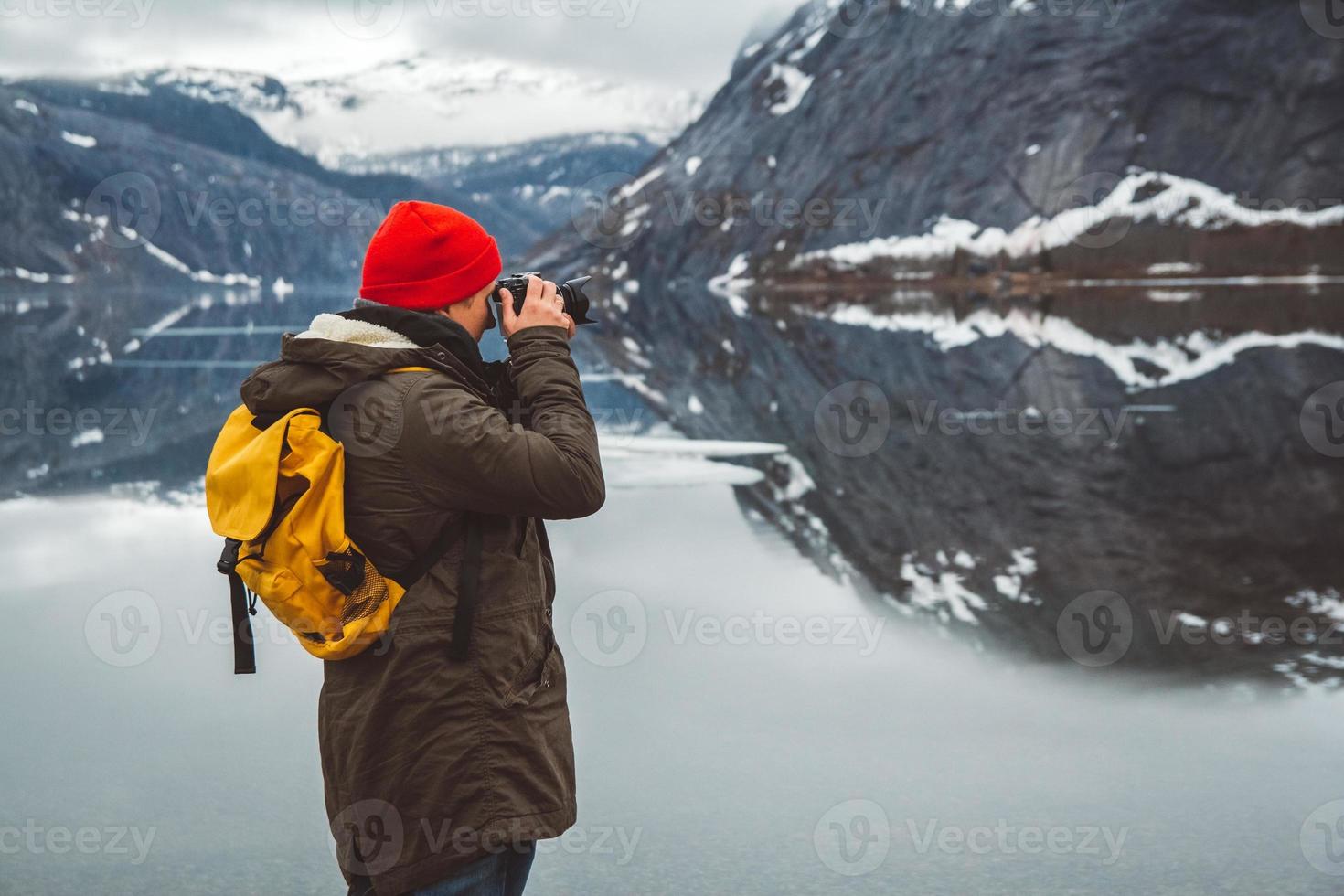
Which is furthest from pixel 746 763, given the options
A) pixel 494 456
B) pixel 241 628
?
pixel 494 456

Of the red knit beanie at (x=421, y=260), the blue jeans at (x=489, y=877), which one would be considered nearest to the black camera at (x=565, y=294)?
the red knit beanie at (x=421, y=260)

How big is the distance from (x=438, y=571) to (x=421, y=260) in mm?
739

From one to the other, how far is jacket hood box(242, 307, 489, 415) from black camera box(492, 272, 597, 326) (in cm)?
26

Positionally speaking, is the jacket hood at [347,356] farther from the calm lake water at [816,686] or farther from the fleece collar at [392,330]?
the calm lake water at [816,686]

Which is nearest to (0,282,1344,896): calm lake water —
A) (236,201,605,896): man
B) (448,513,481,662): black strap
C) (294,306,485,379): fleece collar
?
(236,201,605,896): man

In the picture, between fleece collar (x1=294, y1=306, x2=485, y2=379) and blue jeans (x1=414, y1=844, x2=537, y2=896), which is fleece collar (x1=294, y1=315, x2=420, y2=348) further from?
blue jeans (x1=414, y1=844, x2=537, y2=896)

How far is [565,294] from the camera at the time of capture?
149 inches

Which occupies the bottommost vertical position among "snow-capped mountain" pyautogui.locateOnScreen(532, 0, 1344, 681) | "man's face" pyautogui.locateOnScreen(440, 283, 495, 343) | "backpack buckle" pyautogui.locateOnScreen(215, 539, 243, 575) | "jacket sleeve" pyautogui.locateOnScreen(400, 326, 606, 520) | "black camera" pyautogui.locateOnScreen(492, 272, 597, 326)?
"backpack buckle" pyautogui.locateOnScreen(215, 539, 243, 575)

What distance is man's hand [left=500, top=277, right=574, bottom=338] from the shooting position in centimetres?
348

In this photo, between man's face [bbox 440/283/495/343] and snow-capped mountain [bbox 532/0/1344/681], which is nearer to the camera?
man's face [bbox 440/283/495/343]

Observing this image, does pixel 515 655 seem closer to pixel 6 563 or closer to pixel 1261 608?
pixel 1261 608

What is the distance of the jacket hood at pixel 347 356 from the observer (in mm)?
3123

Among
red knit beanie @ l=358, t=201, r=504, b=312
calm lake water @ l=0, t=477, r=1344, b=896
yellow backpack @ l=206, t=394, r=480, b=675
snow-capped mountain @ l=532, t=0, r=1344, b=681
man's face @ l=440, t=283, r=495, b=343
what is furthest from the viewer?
snow-capped mountain @ l=532, t=0, r=1344, b=681

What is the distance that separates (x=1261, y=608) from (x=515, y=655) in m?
6.49
